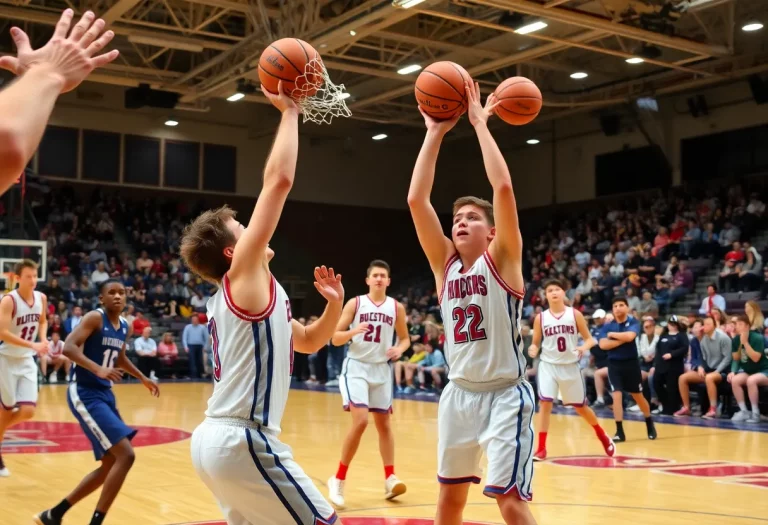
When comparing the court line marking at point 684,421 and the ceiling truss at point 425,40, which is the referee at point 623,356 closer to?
the court line marking at point 684,421

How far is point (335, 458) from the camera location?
947cm

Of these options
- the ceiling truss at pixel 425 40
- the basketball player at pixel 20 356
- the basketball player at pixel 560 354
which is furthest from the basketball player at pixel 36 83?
the ceiling truss at pixel 425 40

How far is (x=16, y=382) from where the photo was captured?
7.96 m

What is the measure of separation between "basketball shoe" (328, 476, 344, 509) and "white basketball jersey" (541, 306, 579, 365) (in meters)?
3.71

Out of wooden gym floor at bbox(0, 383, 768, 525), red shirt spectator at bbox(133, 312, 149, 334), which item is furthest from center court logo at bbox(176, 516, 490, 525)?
red shirt spectator at bbox(133, 312, 149, 334)

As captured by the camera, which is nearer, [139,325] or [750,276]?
[750,276]

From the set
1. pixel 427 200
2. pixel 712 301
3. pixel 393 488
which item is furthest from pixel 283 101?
pixel 712 301

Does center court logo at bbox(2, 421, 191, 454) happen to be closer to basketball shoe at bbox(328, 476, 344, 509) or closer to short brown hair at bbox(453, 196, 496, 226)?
basketball shoe at bbox(328, 476, 344, 509)

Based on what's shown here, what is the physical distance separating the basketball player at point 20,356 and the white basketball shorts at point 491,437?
4.75 metres

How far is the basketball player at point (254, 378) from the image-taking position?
3.05 m

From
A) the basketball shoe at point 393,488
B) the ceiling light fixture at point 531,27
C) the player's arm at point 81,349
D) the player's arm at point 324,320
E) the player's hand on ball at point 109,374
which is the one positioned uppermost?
the ceiling light fixture at point 531,27

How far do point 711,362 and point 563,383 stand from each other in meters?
4.74

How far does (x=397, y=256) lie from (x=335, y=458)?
71.9ft

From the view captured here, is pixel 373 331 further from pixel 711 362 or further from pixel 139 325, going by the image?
pixel 139 325
